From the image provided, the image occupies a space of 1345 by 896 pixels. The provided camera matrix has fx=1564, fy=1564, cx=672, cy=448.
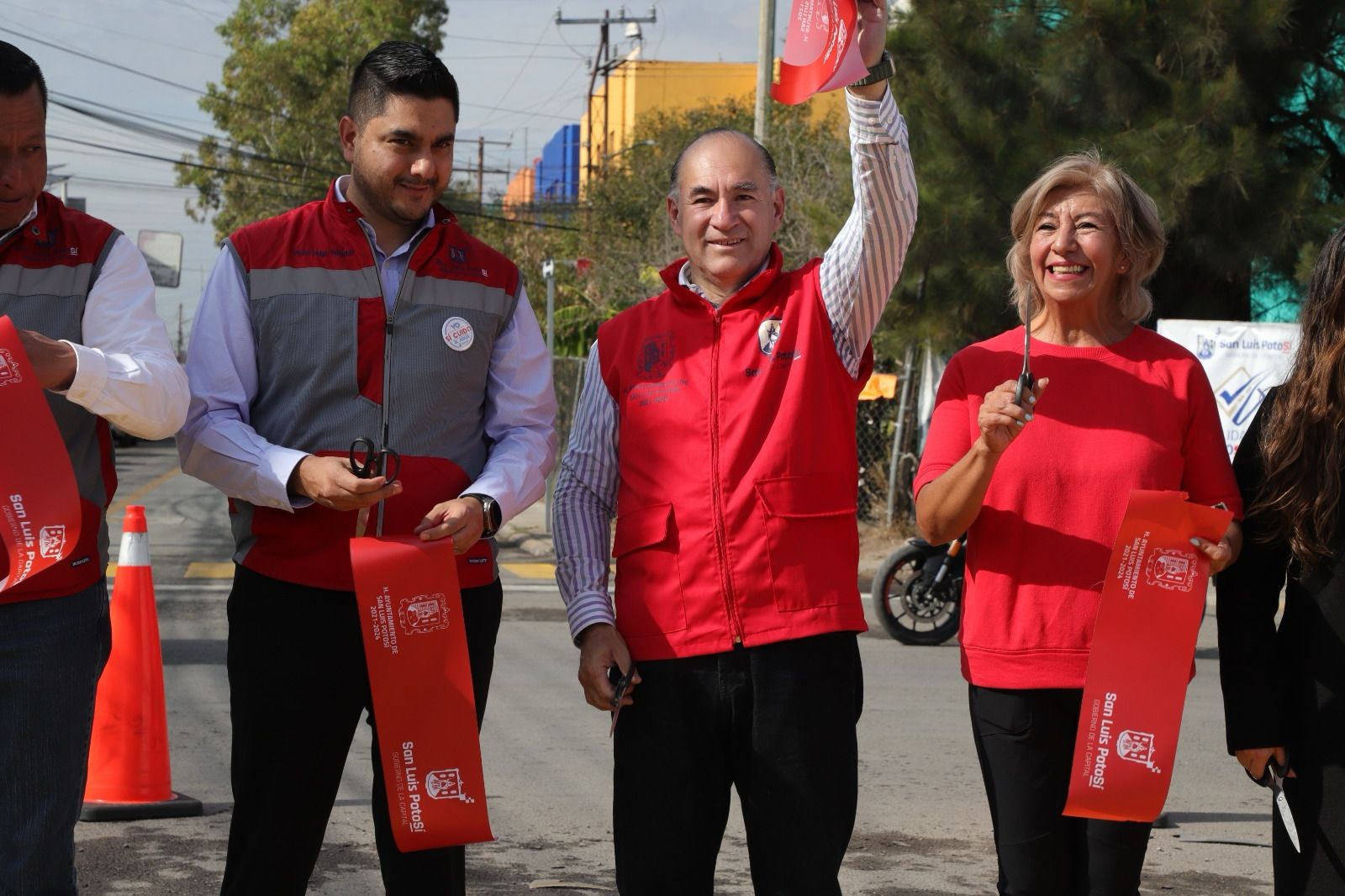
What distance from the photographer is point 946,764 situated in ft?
23.4

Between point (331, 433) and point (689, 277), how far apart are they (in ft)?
2.78

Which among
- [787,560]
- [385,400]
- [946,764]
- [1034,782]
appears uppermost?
[385,400]

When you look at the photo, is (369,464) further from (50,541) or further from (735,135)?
(735,135)

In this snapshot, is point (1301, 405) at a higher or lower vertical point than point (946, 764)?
higher

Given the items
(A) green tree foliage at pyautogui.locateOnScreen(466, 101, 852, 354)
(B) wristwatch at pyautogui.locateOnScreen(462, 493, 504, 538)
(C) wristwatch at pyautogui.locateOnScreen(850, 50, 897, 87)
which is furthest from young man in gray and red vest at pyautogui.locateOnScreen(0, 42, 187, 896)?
(A) green tree foliage at pyautogui.locateOnScreen(466, 101, 852, 354)

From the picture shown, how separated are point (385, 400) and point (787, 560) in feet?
3.09

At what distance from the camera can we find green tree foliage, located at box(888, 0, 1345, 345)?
12.4 m

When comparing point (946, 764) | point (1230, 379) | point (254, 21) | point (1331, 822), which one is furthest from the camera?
point (254, 21)

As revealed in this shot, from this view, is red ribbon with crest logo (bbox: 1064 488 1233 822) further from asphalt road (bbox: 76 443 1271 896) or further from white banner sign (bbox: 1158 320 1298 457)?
white banner sign (bbox: 1158 320 1298 457)

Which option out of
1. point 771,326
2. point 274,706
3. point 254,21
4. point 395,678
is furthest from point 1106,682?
point 254,21

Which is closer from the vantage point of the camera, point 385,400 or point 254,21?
point 385,400

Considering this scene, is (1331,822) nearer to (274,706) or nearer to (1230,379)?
(274,706)

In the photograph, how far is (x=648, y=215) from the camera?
98.5 ft

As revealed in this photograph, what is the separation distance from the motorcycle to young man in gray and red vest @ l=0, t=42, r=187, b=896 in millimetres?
7469
